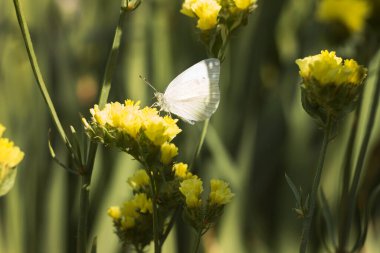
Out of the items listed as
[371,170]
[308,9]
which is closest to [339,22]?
[308,9]

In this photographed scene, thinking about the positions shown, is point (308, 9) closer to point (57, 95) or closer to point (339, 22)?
point (339, 22)

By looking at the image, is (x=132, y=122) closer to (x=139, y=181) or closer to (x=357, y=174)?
(x=139, y=181)

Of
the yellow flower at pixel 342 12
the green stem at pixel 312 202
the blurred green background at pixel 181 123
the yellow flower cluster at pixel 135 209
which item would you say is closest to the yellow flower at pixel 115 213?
the yellow flower cluster at pixel 135 209

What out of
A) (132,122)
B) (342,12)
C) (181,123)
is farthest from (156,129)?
(342,12)

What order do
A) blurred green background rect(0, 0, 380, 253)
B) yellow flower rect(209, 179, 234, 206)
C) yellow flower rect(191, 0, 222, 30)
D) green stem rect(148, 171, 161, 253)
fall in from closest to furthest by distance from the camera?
green stem rect(148, 171, 161, 253) → yellow flower rect(209, 179, 234, 206) → yellow flower rect(191, 0, 222, 30) → blurred green background rect(0, 0, 380, 253)

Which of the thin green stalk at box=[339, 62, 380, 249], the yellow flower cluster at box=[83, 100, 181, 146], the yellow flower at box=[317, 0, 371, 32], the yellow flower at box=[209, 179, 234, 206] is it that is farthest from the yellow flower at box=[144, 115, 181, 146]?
the yellow flower at box=[317, 0, 371, 32]

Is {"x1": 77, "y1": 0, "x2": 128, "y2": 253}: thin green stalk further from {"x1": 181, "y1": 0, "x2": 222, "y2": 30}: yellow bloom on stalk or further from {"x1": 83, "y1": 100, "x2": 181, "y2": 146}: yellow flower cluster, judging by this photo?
{"x1": 181, "y1": 0, "x2": 222, "y2": 30}: yellow bloom on stalk
